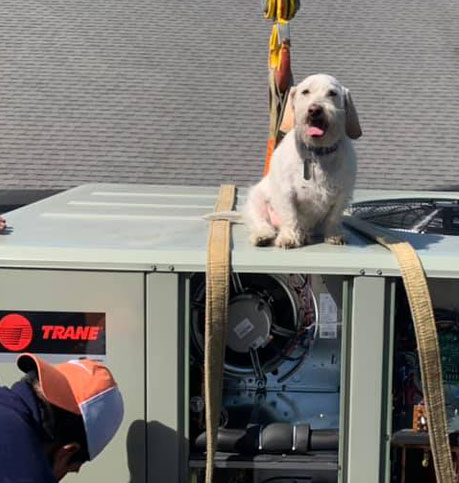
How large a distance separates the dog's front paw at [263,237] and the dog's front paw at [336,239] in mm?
→ 157

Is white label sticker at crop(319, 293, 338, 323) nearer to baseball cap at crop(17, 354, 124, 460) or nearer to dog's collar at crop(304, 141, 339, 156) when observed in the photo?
dog's collar at crop(304, 141, 339, 156)

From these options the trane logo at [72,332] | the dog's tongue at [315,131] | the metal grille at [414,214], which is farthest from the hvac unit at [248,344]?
the metal grille at [414,214]

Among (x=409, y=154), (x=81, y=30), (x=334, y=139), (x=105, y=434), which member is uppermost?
(x=81, y=30)

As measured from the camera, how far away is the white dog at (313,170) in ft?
6.53

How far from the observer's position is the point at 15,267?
1827 mm

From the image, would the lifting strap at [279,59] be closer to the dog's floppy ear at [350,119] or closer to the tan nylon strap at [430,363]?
the dog's floppy ear at [350,119]

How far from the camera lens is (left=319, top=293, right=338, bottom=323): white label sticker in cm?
192

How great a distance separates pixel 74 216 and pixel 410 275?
1.26 metres

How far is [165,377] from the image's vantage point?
1.82 metres

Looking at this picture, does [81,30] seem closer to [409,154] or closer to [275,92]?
[409,154]

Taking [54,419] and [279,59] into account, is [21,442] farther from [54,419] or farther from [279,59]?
[279,59]

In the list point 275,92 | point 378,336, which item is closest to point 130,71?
point 275,92

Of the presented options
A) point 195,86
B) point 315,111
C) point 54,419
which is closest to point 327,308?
point 315,111

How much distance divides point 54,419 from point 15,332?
443 millimetres
